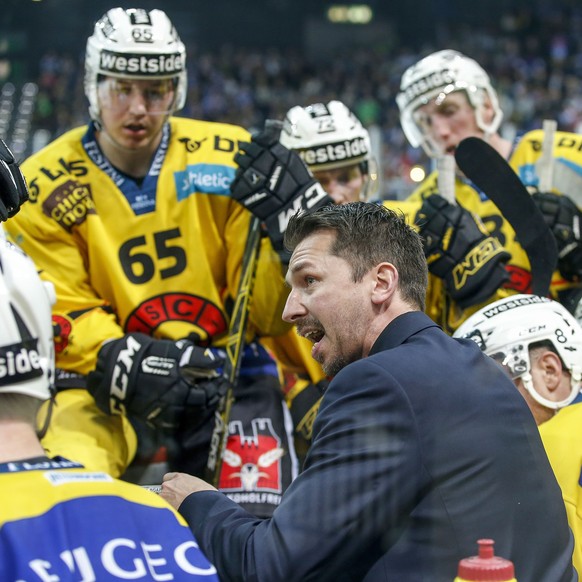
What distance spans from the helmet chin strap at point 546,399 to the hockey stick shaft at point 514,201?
1002 mm

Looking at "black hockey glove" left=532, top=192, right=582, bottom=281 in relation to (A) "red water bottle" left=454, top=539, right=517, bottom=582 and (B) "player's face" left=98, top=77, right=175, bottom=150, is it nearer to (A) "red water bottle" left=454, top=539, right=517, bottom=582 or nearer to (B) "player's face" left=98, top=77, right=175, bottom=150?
(B) "player's face" left=98, top=77, right=175, bottom=150

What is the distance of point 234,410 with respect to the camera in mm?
4457

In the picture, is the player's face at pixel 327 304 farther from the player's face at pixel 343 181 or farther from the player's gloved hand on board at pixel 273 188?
the player's face at pixel 343 181

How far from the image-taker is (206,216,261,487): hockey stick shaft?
13.9 ft

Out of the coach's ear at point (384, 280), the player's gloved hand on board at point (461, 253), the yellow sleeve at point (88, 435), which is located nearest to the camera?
the coach's ear at point (384, 280)

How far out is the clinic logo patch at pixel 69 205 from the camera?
437cm

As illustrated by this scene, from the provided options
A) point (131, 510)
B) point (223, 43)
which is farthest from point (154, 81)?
point (223, 43)

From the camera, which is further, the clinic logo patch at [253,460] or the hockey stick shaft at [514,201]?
the hockey stick shaft at [514,201]

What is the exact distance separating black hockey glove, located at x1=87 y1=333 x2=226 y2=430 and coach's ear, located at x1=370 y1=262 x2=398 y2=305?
61.0 inches

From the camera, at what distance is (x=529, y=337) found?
3584 mm

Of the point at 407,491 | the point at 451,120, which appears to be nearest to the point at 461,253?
the point at 451,120

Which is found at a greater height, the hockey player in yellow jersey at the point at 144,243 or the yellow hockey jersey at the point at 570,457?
the hockey player in yellow jersey at the point at 144,243

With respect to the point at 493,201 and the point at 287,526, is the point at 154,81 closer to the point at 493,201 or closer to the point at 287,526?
the point at 493,201

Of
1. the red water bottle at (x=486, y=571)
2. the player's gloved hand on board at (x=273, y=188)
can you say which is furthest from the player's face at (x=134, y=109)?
the red water bottle at (x=486, y=571)
